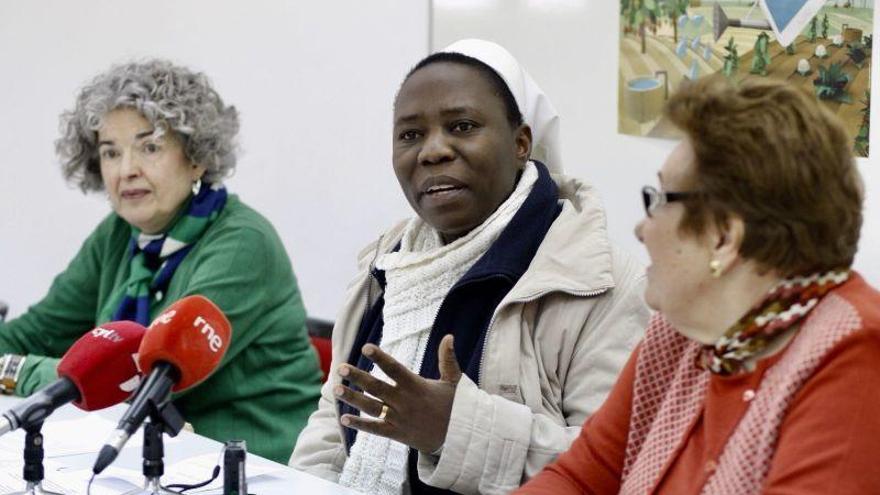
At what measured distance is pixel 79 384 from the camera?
1.88m

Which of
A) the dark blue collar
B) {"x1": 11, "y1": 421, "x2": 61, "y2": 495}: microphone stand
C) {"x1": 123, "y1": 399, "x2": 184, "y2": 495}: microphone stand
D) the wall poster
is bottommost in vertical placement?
{"x1": 11, "y1": 421, "x2": 61, "y2": 495}: microphone stand

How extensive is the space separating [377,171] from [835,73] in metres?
1.69

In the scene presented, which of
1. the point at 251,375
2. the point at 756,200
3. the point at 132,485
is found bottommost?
the point at 251,375

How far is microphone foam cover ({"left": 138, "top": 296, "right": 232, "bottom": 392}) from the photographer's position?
1.77m

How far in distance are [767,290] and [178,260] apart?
1.97 metres

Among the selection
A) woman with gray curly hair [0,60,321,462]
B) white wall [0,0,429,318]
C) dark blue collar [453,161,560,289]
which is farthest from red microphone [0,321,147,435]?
white wall [0,0,429,318]

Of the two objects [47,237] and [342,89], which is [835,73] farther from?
[47,237]

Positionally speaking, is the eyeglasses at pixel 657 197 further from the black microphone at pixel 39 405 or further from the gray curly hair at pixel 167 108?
the gray curly hair at pixel 167 108

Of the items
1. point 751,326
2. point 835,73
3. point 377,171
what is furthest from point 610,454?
point 377,171

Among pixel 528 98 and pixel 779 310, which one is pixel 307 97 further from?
pixel 779 310

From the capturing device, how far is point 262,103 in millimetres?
4309

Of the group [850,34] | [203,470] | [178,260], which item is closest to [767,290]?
[203,470]

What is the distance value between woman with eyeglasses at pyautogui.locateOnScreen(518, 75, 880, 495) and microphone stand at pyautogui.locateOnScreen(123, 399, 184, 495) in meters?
0.65

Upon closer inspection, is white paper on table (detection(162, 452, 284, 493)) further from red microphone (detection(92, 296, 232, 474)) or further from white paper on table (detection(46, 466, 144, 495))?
red microphone (detection(92, 296, 232, 474))
